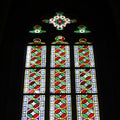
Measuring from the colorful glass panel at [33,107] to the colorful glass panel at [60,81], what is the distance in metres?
0.32

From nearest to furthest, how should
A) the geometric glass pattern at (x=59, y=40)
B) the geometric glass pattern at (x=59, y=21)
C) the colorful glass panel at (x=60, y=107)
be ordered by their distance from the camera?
the colorful glass panel at (x=60, y=107)
the geometric glass pattern at (x=59, y=40)
the geometric glass pattern at (x=59, y=21)

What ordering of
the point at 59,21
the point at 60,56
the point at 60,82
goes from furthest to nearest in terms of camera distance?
the point at 59,21, the point at 60,56, the point at 60,82

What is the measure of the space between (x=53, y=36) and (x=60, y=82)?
4.22 feet

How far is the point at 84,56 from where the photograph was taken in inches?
368

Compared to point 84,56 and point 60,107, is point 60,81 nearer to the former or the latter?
point 60,107

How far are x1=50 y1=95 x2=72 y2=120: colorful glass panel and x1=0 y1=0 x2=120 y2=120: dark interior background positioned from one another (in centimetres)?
60

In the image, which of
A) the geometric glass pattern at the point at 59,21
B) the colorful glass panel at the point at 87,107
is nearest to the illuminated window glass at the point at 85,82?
the colorful glass panel at the point at 87,107

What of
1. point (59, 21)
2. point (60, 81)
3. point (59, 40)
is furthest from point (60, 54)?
point (59, 21)

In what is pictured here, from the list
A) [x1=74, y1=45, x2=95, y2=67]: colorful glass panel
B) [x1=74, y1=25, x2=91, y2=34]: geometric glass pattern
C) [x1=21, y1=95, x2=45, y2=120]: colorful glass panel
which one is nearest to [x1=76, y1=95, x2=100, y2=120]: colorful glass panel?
[x1=21, y1=95, x2=45, y2=120]: colorful glass panel

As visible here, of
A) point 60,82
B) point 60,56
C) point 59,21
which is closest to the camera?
point 60,82

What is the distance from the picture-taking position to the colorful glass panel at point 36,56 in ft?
30.3

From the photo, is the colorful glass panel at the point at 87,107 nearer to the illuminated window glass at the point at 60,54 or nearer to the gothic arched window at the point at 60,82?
the gothic arched window at the point at 60,82
